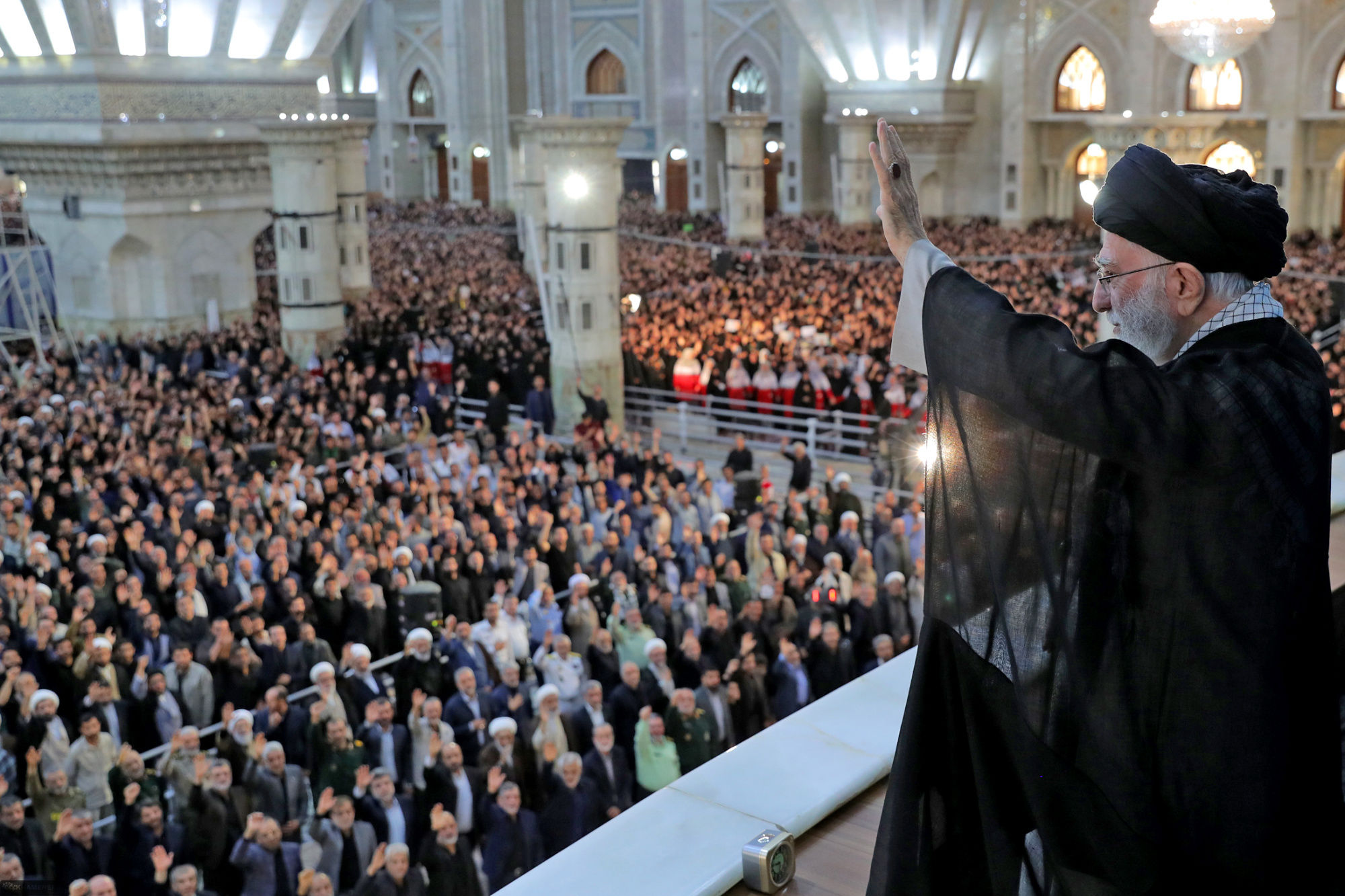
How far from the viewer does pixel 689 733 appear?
206 inches

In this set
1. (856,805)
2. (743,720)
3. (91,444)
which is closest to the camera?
(856,805)

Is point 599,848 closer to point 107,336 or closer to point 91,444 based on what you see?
point 91,444

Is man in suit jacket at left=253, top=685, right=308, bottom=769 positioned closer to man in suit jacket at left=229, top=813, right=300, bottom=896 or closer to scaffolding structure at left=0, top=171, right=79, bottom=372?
man in suit jacket at left=229, top=813, right=300, bottom=896

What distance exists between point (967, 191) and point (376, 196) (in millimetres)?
16363

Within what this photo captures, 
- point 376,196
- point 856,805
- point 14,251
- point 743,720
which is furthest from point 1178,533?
point 376,196

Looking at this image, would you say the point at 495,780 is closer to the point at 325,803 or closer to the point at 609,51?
the point at 325,803

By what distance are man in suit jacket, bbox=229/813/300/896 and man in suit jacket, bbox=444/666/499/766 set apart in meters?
0.91

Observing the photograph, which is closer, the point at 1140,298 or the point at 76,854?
the point at 1140,298

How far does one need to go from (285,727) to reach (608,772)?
1361 millimetres

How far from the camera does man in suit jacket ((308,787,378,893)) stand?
4.55 metres

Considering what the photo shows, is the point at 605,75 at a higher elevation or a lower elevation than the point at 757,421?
higher

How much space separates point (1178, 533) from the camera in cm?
138

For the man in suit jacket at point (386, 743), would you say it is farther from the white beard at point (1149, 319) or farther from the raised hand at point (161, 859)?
the white beard at point (1149, 319)

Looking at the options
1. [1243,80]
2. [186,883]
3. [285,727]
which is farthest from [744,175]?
[186,883]
